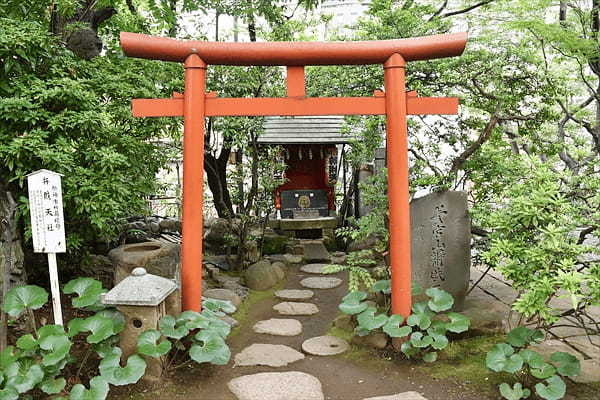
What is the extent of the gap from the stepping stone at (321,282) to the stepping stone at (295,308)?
3.48 feet

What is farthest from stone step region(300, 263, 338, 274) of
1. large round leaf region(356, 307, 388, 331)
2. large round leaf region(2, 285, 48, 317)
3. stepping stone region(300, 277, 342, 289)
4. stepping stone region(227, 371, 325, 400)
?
large round leaf region(2, 285, 48, 317)

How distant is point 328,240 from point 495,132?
527cm

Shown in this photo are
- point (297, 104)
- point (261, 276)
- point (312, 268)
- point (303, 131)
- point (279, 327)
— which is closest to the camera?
point (297, 104)

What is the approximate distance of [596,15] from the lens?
26.1ft

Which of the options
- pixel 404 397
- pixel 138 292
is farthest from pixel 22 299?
pixel 404 397

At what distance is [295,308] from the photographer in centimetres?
662

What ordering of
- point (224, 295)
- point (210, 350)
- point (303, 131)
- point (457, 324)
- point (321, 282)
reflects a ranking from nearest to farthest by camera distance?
point (210, 350)
point (457, 324)
point (224, 295)
point (321, 282)
point (303, 131)

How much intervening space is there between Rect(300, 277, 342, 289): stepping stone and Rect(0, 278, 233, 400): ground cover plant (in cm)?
358

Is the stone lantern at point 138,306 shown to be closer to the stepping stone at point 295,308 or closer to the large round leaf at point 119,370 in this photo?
the large round leaf at point 119,370

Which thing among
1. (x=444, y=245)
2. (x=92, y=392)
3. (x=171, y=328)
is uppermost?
(x=444, y=245)

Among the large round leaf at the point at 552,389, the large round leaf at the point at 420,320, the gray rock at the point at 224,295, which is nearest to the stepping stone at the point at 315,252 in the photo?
the gray rock at the point at 224,295

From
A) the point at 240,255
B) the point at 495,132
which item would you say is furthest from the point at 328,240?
the point at 495,132

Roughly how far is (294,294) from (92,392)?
4.25 m

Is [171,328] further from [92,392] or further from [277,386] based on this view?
[277,386]
